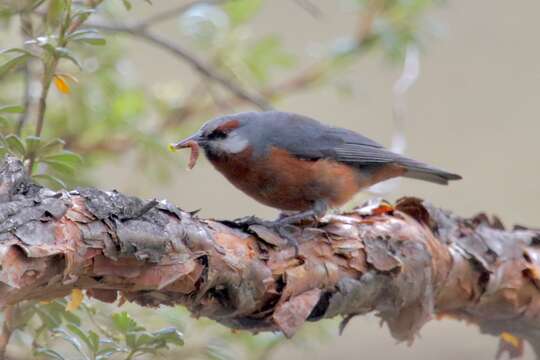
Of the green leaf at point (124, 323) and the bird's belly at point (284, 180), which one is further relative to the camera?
the bird's belly at point (284, 180)

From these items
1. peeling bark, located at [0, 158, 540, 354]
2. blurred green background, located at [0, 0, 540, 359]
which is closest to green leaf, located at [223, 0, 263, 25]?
blurred green background, located at [0, 0, 540, 359]

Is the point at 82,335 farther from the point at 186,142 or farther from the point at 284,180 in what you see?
the point at 284,180

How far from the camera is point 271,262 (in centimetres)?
221

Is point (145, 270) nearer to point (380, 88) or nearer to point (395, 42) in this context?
point (395, 42)

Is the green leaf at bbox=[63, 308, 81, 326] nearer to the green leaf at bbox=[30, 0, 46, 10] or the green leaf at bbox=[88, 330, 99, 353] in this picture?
the green leaf at bbox=[88, 330, 99, 353]

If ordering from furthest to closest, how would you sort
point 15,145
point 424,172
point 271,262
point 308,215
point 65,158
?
point 424,172 → point 308,215 → point 271,262 → point 65,158 → point 15,145

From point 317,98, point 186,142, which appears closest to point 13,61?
point 186,142

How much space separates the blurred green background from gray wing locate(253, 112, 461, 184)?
0.80 feet

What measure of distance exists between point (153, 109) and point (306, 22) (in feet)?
8.25

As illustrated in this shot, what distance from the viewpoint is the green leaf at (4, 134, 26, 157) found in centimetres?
191

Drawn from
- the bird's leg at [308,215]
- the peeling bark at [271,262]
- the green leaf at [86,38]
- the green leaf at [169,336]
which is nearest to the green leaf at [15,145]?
the peeling bark at [271,262]

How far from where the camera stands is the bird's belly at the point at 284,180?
3.04 meters

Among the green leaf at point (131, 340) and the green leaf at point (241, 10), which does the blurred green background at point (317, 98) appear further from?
the green leaf at point (131, 340)

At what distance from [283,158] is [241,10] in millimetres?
914
